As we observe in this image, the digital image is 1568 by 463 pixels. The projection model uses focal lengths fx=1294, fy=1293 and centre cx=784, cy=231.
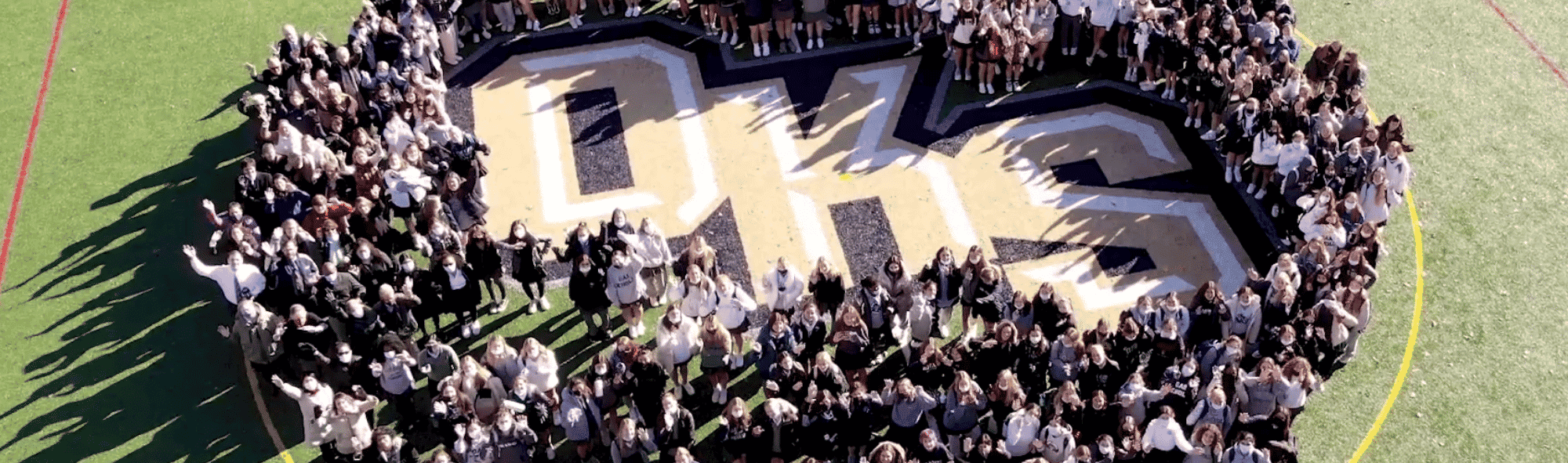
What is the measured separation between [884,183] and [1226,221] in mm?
5105

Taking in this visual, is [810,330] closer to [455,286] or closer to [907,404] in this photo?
[907,404]

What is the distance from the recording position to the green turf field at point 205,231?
52.7ft

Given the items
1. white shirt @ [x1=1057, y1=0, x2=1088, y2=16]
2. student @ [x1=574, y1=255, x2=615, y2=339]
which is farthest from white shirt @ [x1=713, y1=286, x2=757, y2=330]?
white shirt @ [x1=1057, y1=0, x2=1088, y2=16]

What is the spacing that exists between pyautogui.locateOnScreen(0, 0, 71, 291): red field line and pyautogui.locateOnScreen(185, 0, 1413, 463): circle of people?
115 inches

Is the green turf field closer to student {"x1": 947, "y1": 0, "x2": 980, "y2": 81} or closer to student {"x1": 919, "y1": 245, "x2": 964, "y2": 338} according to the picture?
student {"x1": 919, "y1": 245, "x2": 964, "y2": 338}

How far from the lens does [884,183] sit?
20094mm

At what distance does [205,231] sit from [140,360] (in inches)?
A: 112

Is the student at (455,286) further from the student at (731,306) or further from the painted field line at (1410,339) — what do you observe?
the painted field line at (1410,339)

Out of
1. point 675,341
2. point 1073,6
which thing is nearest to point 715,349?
point 675,341

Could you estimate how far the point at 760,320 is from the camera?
17.7m

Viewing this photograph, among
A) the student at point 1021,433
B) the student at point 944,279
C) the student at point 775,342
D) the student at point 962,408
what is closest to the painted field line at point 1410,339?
the student at point 1021,433

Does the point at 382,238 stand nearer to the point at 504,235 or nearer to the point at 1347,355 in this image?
the point at 504,235

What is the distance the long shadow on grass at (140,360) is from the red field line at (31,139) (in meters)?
0.80

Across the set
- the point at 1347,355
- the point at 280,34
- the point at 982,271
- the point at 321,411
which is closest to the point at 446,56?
the point at 280,34
